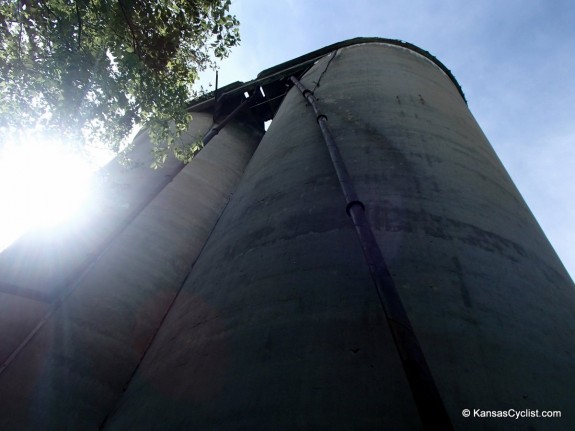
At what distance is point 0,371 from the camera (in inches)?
211

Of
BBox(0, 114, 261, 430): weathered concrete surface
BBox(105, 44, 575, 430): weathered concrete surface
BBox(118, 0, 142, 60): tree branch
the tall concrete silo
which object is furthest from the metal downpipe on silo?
BBox(118, 0, 142, 60): tree branch

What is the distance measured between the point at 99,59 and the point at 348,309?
709 centimetres

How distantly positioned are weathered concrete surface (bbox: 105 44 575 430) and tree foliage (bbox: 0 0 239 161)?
3.46 meters

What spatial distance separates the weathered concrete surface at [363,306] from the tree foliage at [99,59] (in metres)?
3.46

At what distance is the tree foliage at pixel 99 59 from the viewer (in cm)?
751

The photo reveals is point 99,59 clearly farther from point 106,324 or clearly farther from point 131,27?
point 106,324

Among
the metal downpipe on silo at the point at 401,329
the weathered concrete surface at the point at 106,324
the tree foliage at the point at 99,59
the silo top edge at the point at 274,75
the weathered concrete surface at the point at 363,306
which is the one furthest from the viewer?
the silo top edge at the point at 274,75

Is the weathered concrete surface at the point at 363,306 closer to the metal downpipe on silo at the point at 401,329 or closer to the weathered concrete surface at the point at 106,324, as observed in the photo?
the metal downpipe on silo at the point at 401,329

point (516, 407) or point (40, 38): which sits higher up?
point (40, 38)

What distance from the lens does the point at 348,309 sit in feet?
11.4

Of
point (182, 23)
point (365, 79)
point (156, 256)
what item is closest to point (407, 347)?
point (156, 256)

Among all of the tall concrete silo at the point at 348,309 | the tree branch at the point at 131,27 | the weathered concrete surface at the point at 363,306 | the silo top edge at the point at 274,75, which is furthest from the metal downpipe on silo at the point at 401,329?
the silo top edge at the point at 274,75

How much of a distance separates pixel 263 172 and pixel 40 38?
16.7 feet

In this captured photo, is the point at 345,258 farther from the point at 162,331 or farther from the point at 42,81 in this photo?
the point at 42,81
